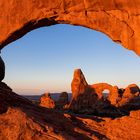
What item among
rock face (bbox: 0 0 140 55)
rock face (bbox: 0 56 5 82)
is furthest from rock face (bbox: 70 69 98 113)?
rock face (bbox: 0 0 140 55)

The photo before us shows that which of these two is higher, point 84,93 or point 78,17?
point 78,17

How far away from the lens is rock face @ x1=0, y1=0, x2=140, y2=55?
1498 centimetres

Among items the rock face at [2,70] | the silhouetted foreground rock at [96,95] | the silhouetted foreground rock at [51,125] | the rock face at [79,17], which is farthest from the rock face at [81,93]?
the rock face at [79,17]

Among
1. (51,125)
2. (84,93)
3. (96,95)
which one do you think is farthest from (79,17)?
(84,93)

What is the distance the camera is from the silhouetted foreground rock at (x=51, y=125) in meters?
13.3

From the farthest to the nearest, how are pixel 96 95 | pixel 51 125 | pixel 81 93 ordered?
pixel 81 93
pixel 96 95
pixel 51 125

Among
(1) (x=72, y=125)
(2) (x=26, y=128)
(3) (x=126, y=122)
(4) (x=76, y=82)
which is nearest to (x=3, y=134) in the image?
(2) (x=26, y=128)

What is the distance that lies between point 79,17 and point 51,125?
15.2 ft

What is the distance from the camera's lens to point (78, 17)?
1548 centimetres

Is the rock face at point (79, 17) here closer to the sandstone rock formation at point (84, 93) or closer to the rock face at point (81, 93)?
the sandstone rock formation at point (84, 93)

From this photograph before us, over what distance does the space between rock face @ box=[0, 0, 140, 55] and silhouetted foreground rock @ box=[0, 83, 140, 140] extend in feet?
10.4

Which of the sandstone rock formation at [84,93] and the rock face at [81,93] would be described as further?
the rock face at [81,93]

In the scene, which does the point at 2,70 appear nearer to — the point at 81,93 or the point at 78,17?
the point at 78,17

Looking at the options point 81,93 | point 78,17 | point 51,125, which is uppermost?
point 78,17
